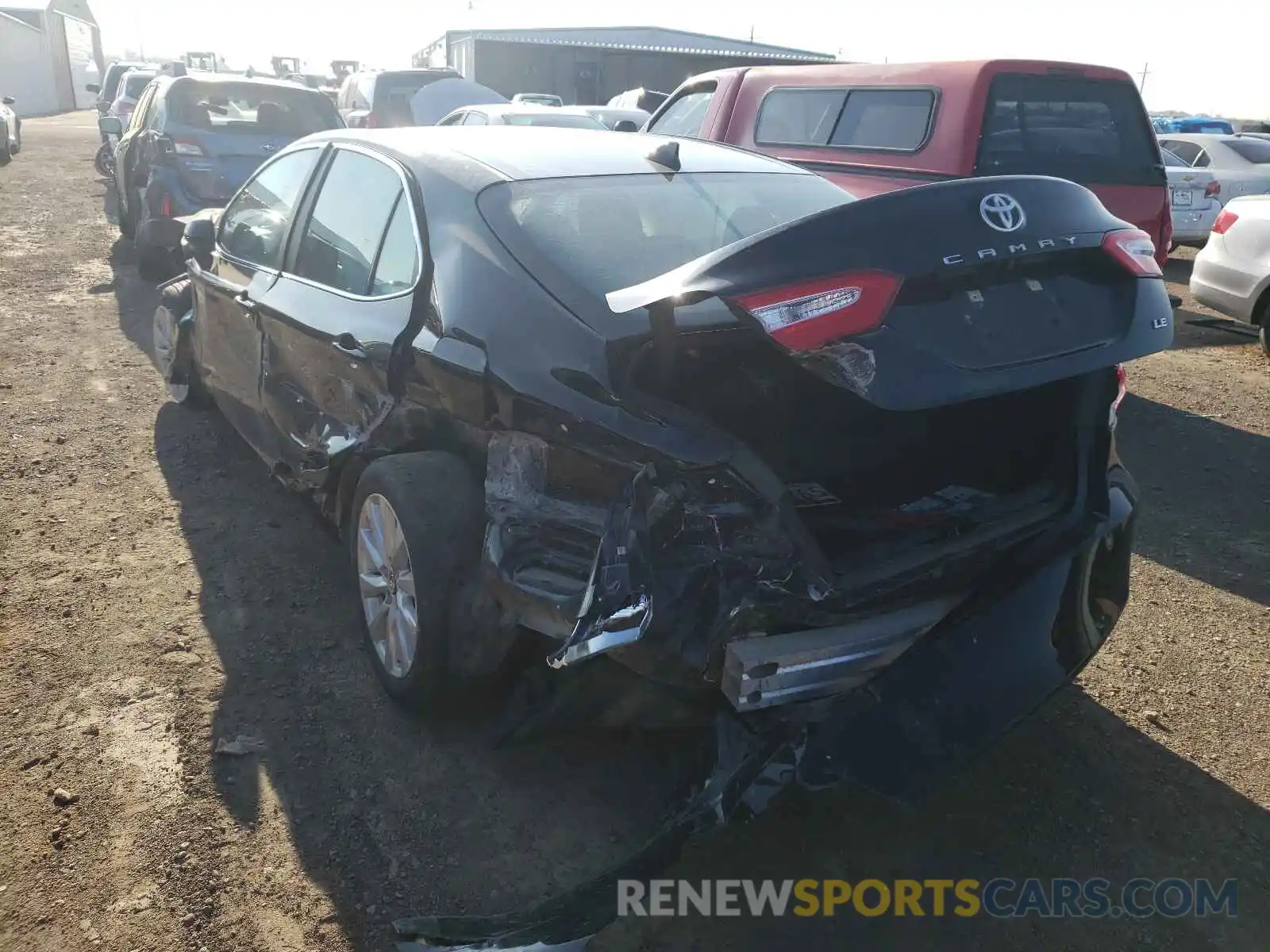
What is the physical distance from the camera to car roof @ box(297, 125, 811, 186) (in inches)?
130

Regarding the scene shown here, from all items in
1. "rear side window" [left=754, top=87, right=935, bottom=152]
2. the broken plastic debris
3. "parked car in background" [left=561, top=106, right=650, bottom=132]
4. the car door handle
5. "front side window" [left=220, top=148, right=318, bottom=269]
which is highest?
"rear side window" [left=754, top=87, right=935, bottom=152]

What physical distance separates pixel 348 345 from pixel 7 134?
66.6 ft

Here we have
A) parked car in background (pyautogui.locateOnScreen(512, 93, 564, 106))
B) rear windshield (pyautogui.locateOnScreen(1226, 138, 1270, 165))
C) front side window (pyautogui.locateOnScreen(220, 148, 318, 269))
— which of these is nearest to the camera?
front side window (pyautogui.locateOnScreen(220, 148, 318, 269))

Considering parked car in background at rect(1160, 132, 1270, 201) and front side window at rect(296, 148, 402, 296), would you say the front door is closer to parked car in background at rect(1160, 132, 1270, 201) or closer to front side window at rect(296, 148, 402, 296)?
front side window at rect(296, 148, 402, 296)

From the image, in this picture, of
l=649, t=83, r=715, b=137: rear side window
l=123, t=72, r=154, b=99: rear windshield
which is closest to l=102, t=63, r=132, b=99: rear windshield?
l=123, t=72, r=154, b=99: rear windshield

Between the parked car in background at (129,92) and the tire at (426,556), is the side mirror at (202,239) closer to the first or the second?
the tire at (426,556)

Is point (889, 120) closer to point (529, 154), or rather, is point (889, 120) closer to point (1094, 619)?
point (529, 154)

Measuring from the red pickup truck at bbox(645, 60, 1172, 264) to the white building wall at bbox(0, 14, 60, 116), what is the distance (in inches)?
1578

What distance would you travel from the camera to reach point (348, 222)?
3.68 meters

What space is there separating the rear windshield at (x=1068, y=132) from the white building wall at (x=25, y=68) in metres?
41.3

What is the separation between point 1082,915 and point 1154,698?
1135 millimetres

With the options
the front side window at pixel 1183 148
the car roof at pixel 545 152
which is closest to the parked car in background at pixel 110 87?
the front side window at pixel 1183 148

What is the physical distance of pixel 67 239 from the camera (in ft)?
37.6

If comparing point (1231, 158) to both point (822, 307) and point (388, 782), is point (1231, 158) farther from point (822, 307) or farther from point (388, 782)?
point (388, 782)
